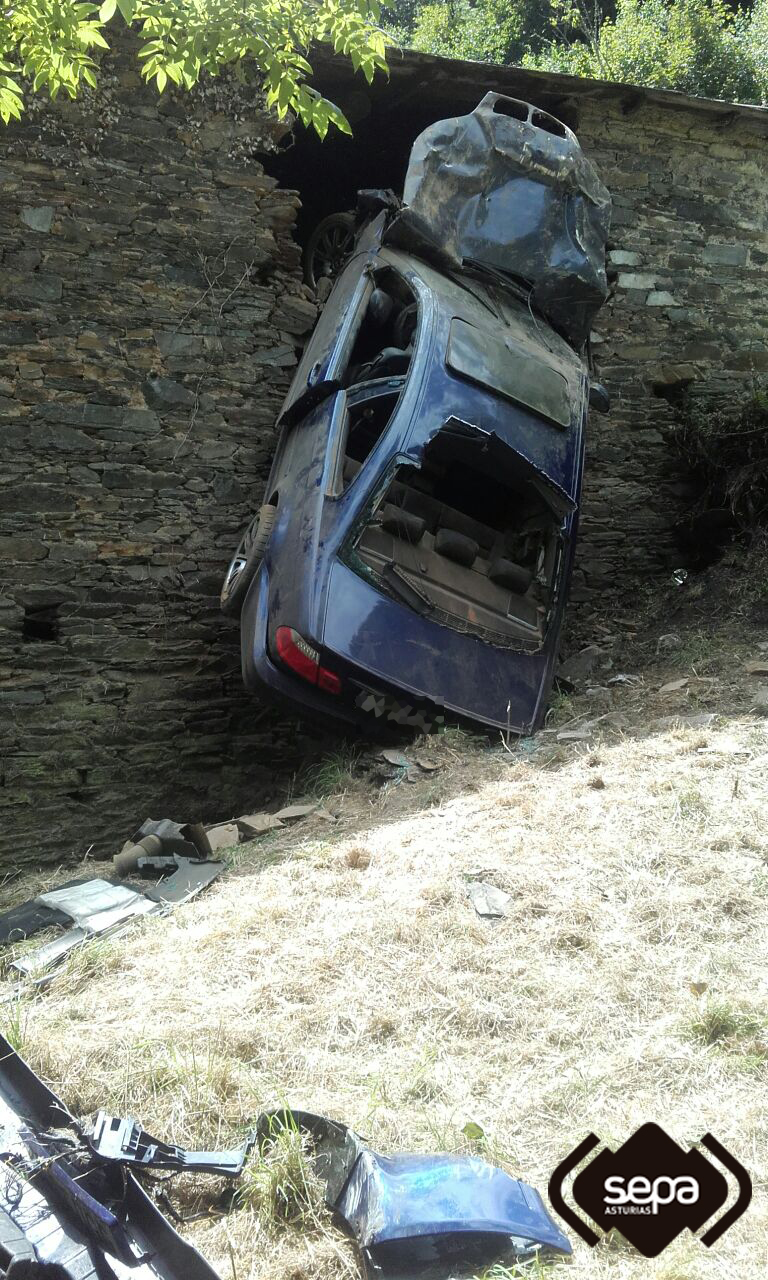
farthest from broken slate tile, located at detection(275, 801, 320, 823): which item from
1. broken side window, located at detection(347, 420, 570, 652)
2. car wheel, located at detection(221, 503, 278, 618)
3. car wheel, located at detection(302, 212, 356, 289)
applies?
car wheel, located at detection(302, 212, 356, 289)

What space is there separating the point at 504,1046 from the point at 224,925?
43.9 inches

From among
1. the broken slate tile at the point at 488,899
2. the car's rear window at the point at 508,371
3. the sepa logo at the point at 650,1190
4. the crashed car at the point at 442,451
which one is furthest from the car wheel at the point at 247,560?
the sepa logo at the point at 650,1190

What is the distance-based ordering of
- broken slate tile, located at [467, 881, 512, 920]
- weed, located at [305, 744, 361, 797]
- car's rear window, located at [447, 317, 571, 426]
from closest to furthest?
broken slate tile, located at [467, 881, 512, 920] < weed, located at [305, 744, 361, 797] < car's rear window, located at [447, 317, 571, 426]

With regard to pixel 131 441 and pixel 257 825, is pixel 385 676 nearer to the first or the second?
pixel 257 825

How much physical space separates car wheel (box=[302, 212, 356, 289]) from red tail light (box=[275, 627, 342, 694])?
10.3ft

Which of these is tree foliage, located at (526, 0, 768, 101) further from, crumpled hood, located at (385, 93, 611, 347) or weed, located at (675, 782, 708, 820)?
weed, located at (675, 782, 708, 820)

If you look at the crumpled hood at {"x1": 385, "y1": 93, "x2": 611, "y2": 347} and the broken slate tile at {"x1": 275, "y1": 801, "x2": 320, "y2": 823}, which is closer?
the broken slate tile at {"x1": 275, "y1": 801, "x2": 320, "y2": 823}

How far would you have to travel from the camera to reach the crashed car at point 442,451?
4758mm

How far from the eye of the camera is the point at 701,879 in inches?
134

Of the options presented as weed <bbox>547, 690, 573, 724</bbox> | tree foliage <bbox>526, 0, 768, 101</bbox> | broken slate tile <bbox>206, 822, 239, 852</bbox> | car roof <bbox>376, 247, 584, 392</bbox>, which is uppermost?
tree foliage <bbox>526, 0, 768, 101</bbox>

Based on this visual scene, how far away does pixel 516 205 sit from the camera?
243 inches

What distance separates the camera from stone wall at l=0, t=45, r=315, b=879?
5.75 m

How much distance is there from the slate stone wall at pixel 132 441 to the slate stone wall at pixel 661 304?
7.98ft

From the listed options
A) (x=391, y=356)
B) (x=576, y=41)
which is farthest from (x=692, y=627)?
(x=576, y=41)
